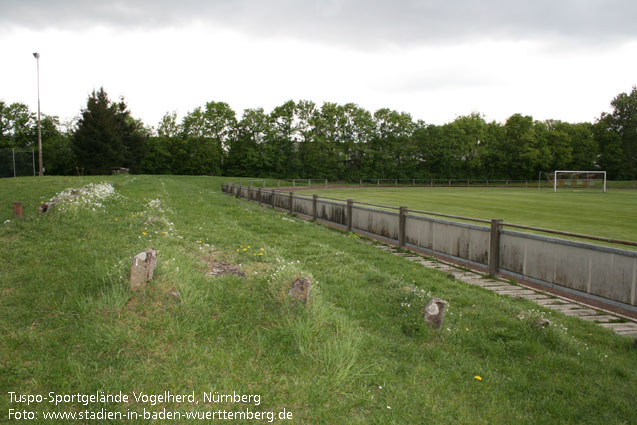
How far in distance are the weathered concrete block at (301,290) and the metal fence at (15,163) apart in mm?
33814

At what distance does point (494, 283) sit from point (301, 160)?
2556 inches

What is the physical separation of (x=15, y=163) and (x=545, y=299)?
35.9 metres

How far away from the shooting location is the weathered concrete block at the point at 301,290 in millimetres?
4492

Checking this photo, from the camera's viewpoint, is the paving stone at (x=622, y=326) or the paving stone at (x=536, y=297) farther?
the paving stone at (x=536, y=297)

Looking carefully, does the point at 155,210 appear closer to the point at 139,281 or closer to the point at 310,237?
the point at 310,237

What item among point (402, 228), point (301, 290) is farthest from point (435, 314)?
point (402, 228)

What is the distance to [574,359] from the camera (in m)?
4.20

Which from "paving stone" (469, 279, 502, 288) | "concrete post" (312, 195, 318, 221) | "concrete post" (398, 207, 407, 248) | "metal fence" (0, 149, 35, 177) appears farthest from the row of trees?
"paving stone" (469, 279, 502, 288)

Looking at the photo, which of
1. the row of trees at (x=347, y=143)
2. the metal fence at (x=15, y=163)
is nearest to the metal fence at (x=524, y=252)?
the metal fence at (x=15, y=163)

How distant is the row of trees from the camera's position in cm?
6744

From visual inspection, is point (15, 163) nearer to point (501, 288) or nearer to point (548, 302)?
point (501, 288)

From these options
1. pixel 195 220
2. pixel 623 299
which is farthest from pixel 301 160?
pixel 623 299

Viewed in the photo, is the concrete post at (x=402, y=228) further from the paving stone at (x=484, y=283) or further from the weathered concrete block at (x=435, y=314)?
the weathered concrete block at (x=435, y=314)

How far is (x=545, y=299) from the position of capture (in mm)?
6902
